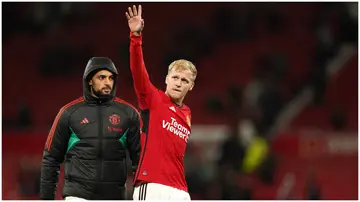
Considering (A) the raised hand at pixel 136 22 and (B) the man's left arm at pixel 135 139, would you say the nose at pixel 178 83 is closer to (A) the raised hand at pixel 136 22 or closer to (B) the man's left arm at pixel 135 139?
(B) the man's left arm at pixel 135 139

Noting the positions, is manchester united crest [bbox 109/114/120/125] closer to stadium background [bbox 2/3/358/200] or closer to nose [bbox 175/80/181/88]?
nose [bbox 175/80/181/88]

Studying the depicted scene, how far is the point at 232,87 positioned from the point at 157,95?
8528 mm

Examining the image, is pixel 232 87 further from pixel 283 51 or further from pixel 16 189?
pixel 16 189

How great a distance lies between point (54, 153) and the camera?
5.25 m

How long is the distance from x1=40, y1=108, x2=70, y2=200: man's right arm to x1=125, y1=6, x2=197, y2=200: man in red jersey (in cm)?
52

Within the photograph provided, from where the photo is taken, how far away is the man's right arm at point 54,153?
521 cm

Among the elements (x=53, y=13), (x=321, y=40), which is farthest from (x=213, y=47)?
(x=53, y=13)

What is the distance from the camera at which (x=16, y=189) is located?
36.6 feet

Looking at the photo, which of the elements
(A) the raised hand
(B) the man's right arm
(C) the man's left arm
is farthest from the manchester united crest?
(A) the raised hand

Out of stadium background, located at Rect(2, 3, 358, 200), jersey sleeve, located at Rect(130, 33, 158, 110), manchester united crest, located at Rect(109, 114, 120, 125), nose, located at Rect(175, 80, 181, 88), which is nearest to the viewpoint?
jersey sleeve, located at Rect(130, 33, 158, 110)

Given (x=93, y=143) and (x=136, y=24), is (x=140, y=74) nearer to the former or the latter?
(x=136, y=24)

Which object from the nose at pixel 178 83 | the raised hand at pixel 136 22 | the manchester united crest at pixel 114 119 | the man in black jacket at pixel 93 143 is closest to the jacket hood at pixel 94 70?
the man in black jacket at pixel 93 143

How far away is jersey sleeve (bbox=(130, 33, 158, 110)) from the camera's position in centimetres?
516

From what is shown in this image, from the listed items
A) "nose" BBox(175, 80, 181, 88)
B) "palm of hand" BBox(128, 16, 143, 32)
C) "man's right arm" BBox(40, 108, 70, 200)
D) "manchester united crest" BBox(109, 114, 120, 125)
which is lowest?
"man's right arm" BBox(40, 108, 70, 200)
